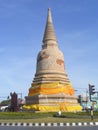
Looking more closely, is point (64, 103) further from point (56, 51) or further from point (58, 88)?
point (56, 51)

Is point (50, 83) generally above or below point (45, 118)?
above

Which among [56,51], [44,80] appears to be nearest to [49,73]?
[44,80]

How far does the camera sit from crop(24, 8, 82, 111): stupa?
49625 millimetres

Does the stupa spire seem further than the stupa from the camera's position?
Yes

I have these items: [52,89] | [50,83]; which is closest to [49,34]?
[50,83]

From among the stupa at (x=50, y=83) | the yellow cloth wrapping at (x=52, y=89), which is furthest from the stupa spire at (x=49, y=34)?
the yellow cloth wrapping at (x=52, y=89)

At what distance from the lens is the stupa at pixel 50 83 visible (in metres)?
49.6

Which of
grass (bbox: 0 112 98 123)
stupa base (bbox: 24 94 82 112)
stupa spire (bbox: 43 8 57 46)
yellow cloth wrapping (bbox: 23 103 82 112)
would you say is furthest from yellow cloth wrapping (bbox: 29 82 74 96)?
grass (bbox: 0 112 98 123)

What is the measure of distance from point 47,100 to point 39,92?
2692mm

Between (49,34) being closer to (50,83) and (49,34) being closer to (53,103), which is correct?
(50,83)

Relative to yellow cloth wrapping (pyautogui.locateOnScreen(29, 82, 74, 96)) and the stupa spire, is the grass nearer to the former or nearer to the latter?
yellow cloth wrapping (pyautogui.locateOnScreen(29, 82, 74, 96))

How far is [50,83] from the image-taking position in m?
52.5

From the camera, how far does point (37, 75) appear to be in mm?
55438

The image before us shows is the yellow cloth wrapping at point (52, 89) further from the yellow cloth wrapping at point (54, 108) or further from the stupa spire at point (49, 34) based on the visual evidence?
the stupa spire at point (49, 34)
